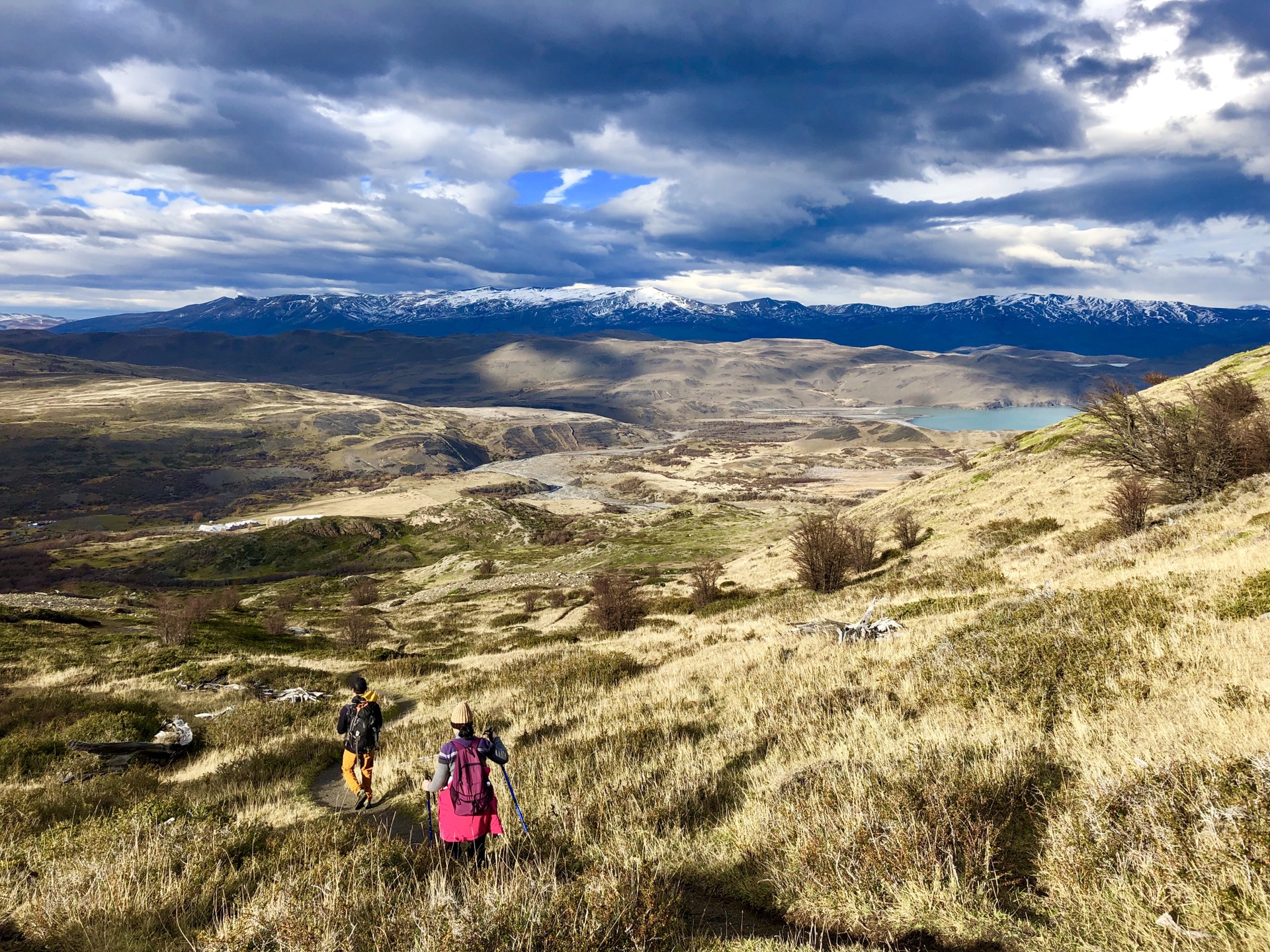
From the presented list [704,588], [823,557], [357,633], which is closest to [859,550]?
[823,557]

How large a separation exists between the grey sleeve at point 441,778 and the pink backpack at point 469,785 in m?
0.06

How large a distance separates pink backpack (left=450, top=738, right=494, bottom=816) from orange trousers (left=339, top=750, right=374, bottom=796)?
4.42 meters

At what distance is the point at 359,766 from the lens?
9.85 meters

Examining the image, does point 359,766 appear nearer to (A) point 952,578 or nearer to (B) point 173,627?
(A) point 952,578

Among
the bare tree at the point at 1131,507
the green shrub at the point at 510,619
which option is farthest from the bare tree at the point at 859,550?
the green shrub at the point at 510,619

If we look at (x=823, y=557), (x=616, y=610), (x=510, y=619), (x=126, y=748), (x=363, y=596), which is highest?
(x=126, y=748)

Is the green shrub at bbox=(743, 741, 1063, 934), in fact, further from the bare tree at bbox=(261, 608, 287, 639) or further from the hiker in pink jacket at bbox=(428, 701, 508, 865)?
the bare tree at bbox=(261, 608, 287, 639)

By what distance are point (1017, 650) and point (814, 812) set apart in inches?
210

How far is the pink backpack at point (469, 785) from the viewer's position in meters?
6.03

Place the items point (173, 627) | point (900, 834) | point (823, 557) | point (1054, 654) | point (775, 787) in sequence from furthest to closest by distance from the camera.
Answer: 1. point (173, 627)
2. point (823, 557)
3. point (1054, 654)
4. point (775, 787)
5. point (900, 834)

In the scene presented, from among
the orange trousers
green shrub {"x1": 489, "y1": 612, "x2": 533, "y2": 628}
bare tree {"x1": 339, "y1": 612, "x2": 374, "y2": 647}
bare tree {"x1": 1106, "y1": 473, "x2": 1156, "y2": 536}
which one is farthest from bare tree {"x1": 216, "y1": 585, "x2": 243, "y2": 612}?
bare tree {"x1": 1106, "y1": 473, "x2": 1156, "y2": 536}

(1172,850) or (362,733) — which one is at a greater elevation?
(1172,850)

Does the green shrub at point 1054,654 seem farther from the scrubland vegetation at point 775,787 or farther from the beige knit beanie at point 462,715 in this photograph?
the beige knit beanie at point 462,715

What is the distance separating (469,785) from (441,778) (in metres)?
0.32
